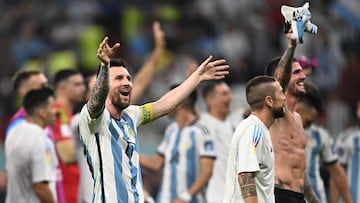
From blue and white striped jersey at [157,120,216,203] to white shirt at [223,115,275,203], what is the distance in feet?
13.4

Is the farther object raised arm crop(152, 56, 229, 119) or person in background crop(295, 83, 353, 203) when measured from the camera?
person in background crop(295, 83, 353, 203)

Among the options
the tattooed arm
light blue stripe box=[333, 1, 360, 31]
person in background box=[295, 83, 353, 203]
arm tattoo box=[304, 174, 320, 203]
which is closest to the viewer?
the tattooed arm

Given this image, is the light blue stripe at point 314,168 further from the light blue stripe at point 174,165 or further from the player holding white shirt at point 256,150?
the player holding white shirt at point 256,150

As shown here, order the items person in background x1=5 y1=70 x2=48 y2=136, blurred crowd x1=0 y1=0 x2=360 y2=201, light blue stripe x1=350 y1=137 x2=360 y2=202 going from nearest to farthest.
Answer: person in background x1=5 y1=70 x2=48 y2=136 → light blue stripe x1=350 y1=137 x2=360 y2=202 → blurred crowd x1=0 y1=0 x2=360 y2=201

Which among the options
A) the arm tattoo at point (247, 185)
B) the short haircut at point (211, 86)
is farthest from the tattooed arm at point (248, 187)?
the short haircut at point (211, 86)

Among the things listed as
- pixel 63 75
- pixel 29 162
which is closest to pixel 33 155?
pixel 29 162

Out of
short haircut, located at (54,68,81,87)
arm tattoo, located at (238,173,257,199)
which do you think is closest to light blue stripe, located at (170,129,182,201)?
short haircut, located at (54,68,81,87)

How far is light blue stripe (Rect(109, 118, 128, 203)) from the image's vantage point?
32.2ft

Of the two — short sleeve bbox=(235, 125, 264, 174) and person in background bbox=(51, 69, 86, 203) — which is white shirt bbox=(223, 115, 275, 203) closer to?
short sleeve bbox=(235, 125, 264, 174)

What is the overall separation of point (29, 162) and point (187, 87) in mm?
2376

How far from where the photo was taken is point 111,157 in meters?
9.80

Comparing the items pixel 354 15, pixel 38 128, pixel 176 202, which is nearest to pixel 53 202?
pixel 38 128

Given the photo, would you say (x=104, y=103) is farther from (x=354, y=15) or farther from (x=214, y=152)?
A: (x=354, y=15)

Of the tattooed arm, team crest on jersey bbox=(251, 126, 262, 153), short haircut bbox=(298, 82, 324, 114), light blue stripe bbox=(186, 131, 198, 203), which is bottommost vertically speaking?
the tattooed arm
